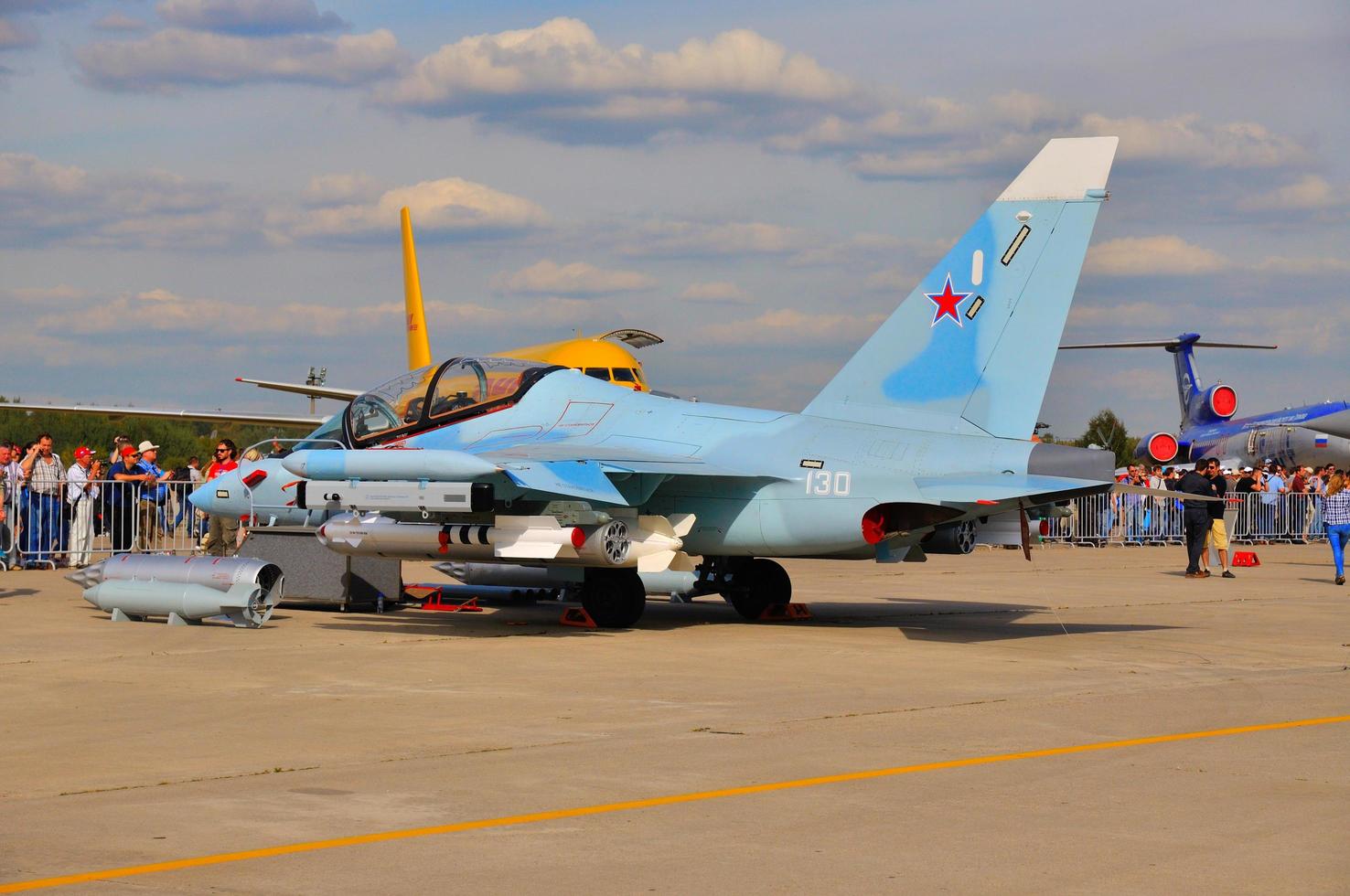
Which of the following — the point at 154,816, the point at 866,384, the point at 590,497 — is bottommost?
the point at 154,816

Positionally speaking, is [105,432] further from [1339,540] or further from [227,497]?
[1339,540]

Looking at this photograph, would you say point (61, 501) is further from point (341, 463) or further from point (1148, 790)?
point (1148, 790)

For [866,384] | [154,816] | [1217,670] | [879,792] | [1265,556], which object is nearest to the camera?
[154,816]

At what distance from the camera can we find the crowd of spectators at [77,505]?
850 inches

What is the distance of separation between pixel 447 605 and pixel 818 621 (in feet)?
14.7

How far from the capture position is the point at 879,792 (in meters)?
7.05

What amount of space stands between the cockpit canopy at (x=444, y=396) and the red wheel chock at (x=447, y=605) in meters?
2.56

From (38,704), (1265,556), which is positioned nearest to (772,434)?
(38,704)

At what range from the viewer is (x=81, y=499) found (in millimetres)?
22016

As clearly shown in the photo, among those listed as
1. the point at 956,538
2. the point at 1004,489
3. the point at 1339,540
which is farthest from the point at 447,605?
the point at 1339,540

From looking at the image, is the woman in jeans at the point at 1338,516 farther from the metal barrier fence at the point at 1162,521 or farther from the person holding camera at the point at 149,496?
the person holding camera at the point at 149,496

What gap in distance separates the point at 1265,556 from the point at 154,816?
2890 centimetres

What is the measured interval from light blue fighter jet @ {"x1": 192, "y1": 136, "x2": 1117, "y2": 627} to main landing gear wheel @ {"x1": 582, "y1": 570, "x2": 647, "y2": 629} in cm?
2

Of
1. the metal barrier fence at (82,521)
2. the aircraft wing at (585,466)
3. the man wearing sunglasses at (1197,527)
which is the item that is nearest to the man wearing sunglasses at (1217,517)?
the man wearing sunglasses at (1197,527)
